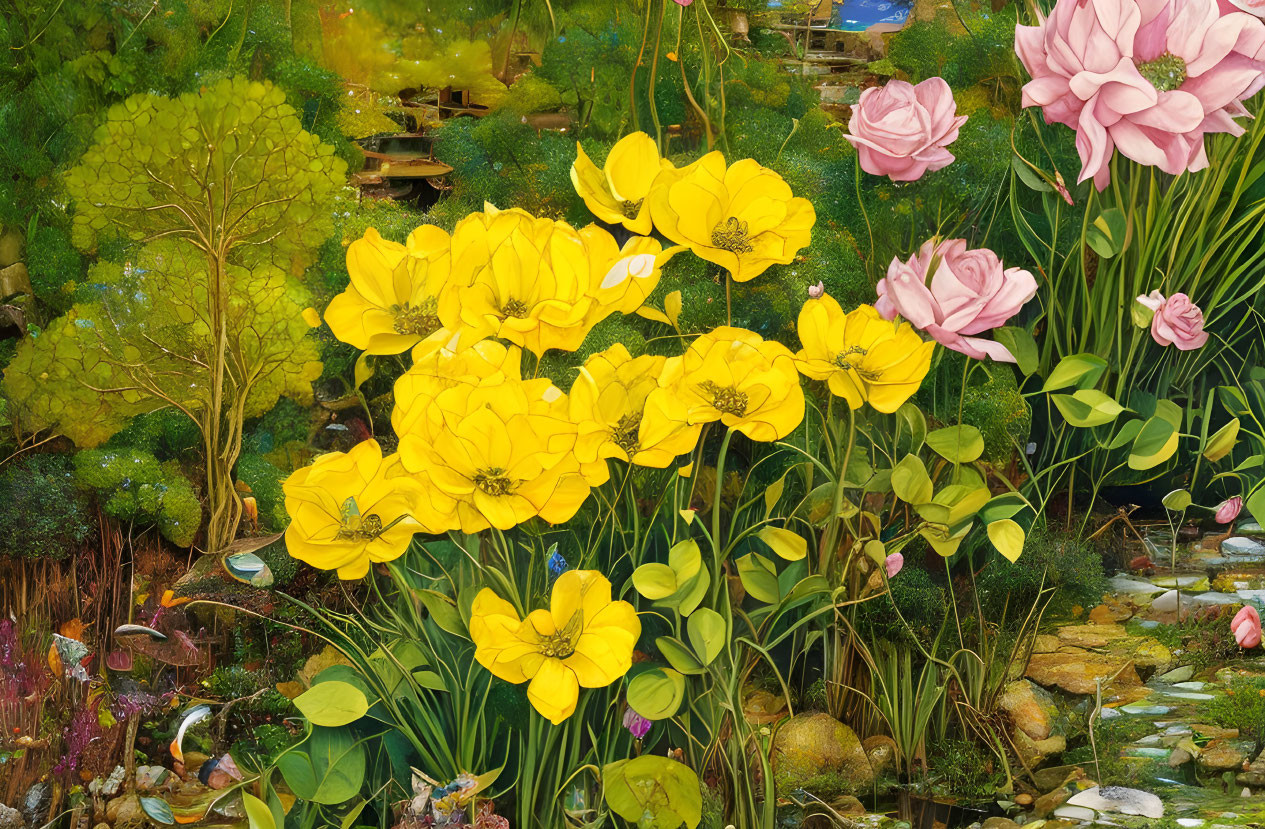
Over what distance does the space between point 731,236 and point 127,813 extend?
1.00 meters

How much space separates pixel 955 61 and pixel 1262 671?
0.87 metres

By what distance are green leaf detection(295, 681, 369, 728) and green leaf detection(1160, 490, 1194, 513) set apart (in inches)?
39.5

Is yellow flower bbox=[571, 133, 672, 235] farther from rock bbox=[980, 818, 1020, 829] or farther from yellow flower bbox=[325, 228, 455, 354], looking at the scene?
rock bbox=[980, 818, 1020, 829]

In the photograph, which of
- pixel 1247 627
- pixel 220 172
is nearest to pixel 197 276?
pixel 220 172

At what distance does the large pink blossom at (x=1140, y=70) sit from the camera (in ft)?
3.69

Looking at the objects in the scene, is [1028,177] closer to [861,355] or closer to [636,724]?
[861,355]

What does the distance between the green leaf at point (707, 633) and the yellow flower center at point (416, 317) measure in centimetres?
45

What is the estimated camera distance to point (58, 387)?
120cm

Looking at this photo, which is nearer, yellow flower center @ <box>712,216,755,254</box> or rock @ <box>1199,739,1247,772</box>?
yellow flower center @ <box>712,216,755,254</box>

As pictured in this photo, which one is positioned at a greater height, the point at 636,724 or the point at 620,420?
the point at 620,420

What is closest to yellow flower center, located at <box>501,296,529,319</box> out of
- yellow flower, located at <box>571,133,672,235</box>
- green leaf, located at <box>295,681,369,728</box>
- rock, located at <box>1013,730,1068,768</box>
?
yellow flower, located at <box>571,133,672,235</box>

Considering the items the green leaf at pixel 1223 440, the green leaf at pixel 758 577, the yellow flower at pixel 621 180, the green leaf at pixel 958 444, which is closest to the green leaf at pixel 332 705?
the green leaf at pixel 758 577

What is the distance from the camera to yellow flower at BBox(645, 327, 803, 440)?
1101mm

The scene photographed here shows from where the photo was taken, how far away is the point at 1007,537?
1193 mm
